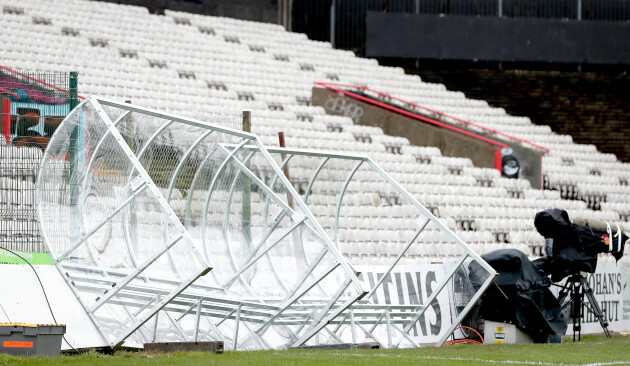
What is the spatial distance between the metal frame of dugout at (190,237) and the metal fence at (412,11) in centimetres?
1753

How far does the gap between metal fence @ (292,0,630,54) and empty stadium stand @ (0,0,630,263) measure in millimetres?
1210

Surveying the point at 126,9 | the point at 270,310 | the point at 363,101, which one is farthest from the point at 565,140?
the point at 270,310

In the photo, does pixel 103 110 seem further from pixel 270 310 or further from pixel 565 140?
pixel 565 140

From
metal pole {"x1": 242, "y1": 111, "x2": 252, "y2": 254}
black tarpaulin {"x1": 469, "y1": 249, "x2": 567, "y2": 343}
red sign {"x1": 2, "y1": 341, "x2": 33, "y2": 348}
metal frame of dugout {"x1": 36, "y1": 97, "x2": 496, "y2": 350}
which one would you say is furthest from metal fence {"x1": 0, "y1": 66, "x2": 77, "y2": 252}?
black tarpaulin {"x1": 469, "y1": 249, "x2": 567, "y2": 343}

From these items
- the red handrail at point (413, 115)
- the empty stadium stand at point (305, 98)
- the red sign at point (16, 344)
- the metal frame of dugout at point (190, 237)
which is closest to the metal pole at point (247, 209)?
the metal frame of dugout at point (190, 237)

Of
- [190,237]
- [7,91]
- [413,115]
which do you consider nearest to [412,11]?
[413,115]

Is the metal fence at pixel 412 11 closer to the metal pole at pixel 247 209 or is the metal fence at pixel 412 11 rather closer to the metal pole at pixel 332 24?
the metal pole at pixel 332 24

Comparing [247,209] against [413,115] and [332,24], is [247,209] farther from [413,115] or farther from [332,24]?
[332,24]

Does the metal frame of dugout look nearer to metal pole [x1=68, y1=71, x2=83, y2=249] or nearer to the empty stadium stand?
metal pole [x1=68, y1=71, x2=83, y2=249]

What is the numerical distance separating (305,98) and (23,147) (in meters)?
12.7

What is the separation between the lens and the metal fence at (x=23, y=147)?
9.37 meters

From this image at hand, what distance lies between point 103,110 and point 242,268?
2067mm

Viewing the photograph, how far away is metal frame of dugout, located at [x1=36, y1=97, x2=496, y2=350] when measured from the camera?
8.55m

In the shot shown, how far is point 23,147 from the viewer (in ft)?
31.8
